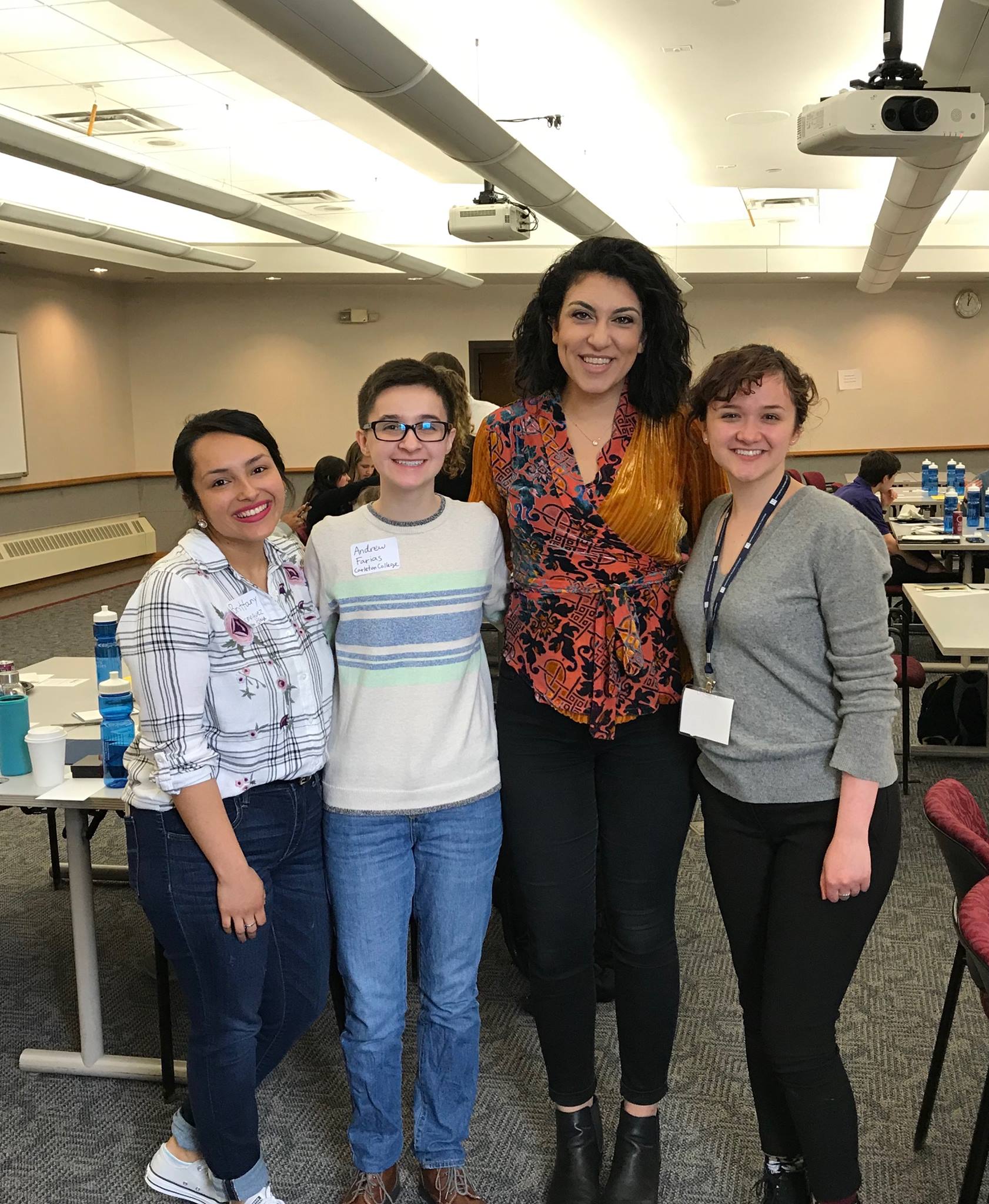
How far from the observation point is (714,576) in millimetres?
1743

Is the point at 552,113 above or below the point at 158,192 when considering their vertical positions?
above

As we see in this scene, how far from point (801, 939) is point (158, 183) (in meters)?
6.60

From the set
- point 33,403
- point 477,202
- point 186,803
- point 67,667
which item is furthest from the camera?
point 33,403

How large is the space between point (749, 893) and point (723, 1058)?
1.03m

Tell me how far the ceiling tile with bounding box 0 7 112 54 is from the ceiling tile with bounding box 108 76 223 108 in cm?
61

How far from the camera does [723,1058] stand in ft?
8.46

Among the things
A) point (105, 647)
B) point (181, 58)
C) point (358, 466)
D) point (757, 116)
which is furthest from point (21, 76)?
point (105, 647)

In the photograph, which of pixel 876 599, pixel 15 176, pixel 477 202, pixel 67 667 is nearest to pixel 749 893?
pixel 876 599

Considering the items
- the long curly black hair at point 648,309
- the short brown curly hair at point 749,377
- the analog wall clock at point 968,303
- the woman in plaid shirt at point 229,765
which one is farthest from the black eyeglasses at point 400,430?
the analog wall clock at point 968,303

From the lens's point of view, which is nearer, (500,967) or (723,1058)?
(723,1058)

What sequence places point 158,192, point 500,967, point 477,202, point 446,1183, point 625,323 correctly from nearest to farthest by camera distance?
point 625,323 → point 446,1183 → point 500,967 → point 158,192 → point 477,202

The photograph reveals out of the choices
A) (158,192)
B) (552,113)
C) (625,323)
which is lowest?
(625,323)

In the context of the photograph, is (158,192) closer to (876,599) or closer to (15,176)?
(15,176)

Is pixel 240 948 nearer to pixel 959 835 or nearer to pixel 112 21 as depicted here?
pixel 959 835
